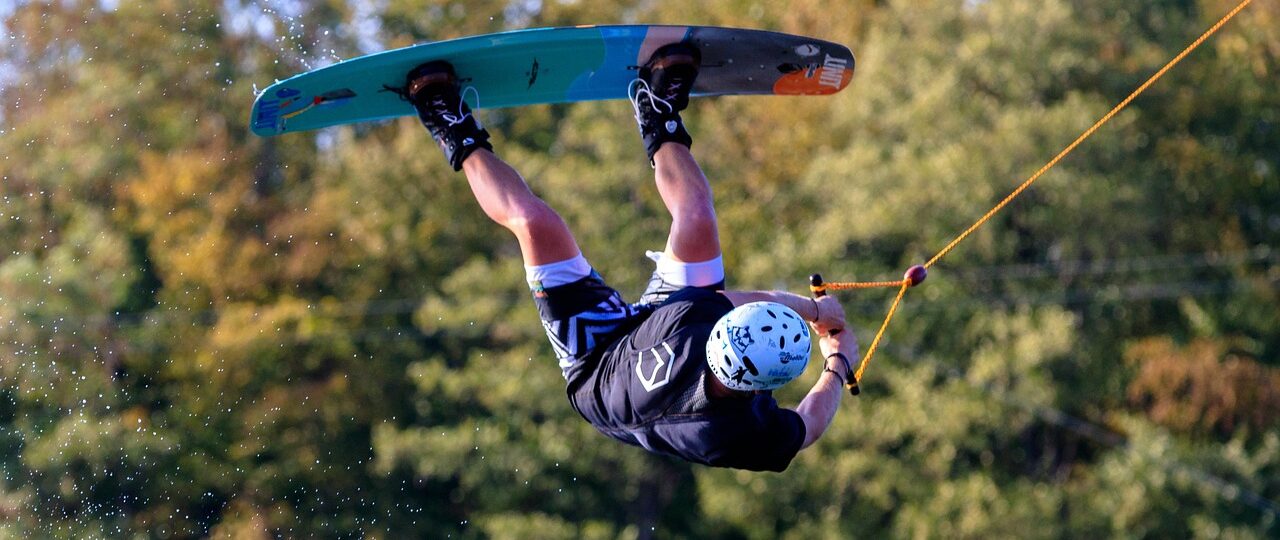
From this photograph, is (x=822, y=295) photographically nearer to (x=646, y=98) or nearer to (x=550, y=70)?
(x=646, y=98)

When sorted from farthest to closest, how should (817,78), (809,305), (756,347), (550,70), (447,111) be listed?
(817,78) < (550,70) < (447,111) < (809,305) < (756,347)

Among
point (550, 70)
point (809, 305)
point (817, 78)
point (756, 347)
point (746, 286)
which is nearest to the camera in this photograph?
point (756, 347)

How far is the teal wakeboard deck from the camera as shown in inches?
247

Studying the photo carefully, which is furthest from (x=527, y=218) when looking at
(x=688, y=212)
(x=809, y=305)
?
(x=809, y=305)

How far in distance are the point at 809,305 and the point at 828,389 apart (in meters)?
0.29

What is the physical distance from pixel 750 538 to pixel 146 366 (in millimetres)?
6713

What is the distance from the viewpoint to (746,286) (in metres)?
17.8

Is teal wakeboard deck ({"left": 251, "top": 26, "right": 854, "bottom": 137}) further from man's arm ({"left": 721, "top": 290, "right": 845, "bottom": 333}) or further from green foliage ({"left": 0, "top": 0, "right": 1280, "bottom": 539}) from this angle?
green foliage ({"left": 0, "top": 0, "right": 1280, "bottom": 539})

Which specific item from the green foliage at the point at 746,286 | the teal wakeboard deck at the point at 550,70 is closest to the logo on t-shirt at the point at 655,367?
the teal wakeboard deck at the point at 550,70

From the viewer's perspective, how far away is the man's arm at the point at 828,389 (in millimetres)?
5363

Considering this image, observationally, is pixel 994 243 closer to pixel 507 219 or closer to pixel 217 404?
pixel 217 404

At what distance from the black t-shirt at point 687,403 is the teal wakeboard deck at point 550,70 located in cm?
134

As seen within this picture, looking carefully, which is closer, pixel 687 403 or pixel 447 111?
pixel 687 403

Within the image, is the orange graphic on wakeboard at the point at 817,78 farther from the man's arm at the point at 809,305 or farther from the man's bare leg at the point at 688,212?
the man's arm at the point at 809,305
